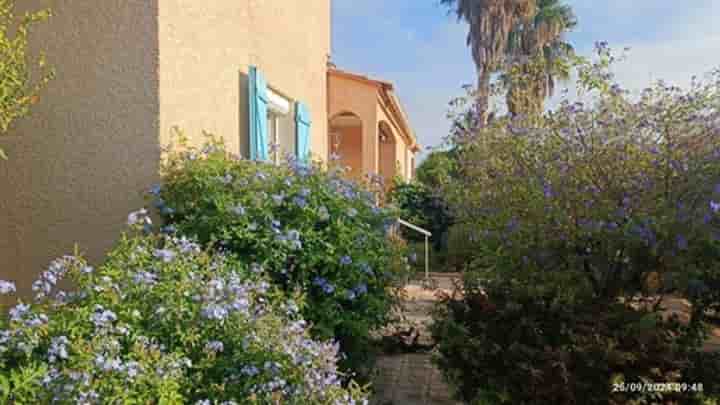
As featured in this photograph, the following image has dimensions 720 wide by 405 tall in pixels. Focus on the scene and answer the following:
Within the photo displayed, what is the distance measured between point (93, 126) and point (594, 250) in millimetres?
4102

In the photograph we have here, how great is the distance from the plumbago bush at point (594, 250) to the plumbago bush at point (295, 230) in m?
0.66

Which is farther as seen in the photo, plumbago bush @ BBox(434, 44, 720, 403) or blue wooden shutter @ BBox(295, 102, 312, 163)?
blue wooden shutter @ BBox(295, 102, 312, 163)

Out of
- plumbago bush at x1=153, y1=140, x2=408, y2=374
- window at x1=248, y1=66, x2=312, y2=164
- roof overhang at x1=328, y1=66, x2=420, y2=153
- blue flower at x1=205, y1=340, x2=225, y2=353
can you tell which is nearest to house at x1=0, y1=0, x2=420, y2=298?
plumbago bush at x1=153, y1=140, x2=408, y2=374

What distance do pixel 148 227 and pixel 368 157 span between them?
7.16 m

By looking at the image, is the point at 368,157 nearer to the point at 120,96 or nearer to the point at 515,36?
the point at 120,96

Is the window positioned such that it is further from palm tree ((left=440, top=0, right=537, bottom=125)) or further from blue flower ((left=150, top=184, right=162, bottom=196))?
palm tree ((left=440, top=0, right=537, bottom=125))

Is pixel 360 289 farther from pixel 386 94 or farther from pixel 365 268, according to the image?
pixel 386 94

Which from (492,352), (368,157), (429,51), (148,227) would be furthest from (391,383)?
(429,51)

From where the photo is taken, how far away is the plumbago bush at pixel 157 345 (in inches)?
83.8

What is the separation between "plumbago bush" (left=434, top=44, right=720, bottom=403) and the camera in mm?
3354

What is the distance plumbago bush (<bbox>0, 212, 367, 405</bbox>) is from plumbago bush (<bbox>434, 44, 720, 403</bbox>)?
1445 millimetres

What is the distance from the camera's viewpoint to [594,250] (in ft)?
14.2

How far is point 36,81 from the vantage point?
4203 mm

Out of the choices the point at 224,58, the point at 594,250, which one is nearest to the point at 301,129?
the point at 224,58
